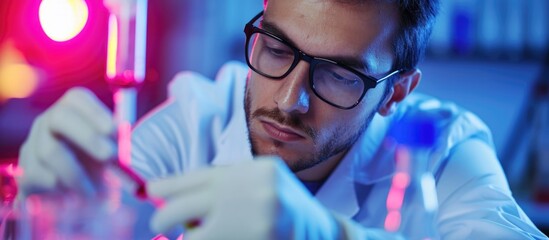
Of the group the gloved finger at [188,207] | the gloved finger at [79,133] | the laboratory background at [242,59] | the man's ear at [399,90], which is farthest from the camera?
the laboratory background at [242,59]

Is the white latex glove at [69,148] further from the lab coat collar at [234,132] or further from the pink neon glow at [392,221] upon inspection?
the pink neon glow at [392,221]

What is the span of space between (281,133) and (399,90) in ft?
1.49

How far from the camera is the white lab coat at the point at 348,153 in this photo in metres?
1.47

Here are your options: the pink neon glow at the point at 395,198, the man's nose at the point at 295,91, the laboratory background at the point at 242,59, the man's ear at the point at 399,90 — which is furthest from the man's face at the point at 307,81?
the laboratory background at the point at 242,59

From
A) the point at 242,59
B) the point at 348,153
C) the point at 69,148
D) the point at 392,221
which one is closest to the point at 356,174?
the point at 348,153

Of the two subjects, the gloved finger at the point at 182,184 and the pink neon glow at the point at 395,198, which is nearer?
the gloved finger at the point at 182,184

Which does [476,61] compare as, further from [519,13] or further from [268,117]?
[268,117]

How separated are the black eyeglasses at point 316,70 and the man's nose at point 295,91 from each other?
12mm

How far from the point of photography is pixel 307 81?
1331 millimetres

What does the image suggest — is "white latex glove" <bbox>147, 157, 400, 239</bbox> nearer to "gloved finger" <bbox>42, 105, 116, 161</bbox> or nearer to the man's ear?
"gloved finger" <bbox>42, 105, 116, 161</bbox>

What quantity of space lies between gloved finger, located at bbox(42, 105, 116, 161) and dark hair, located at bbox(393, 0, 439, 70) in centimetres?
81

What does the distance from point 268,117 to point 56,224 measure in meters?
0.57

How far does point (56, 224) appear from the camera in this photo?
38.9 inches

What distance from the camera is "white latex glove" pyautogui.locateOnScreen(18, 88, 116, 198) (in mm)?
975
